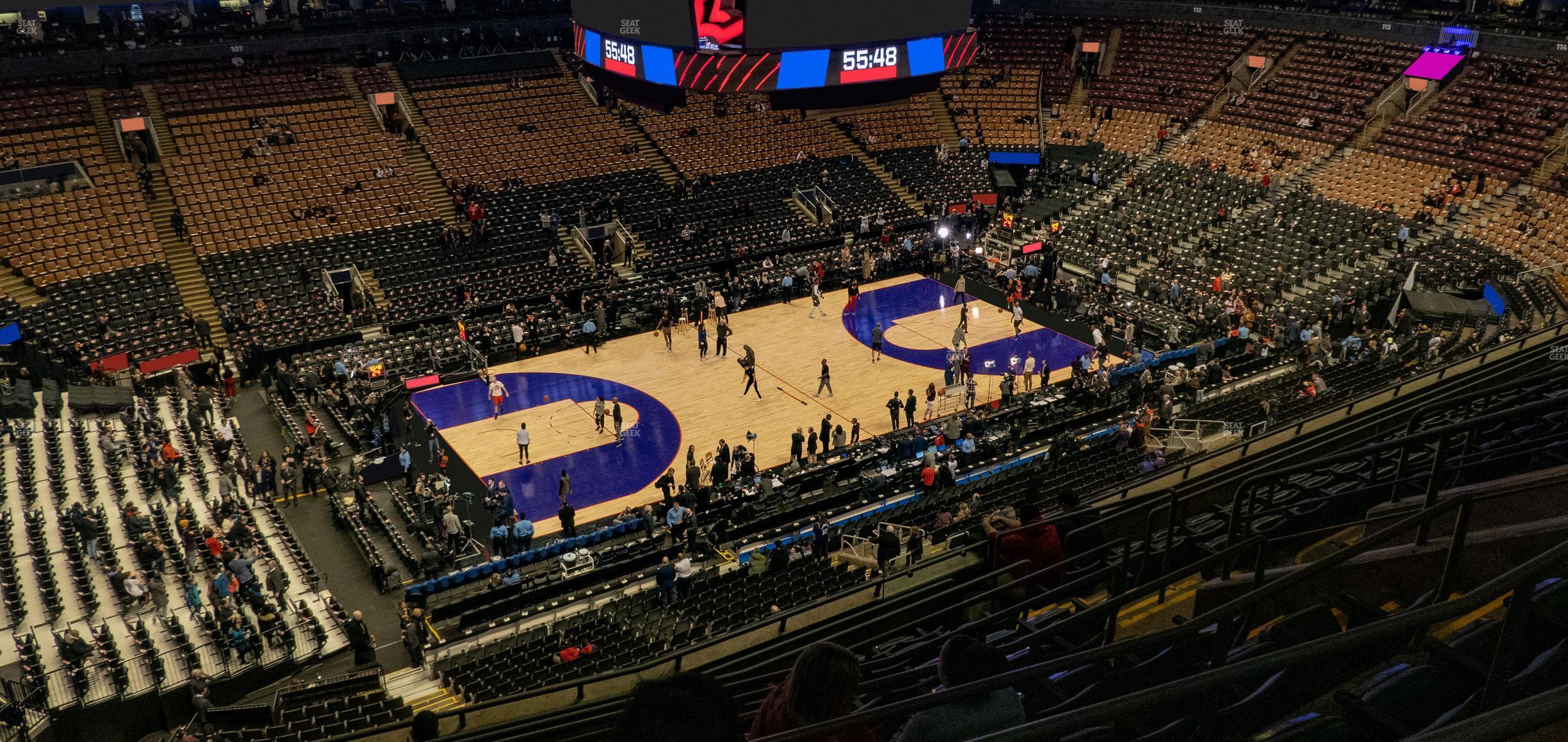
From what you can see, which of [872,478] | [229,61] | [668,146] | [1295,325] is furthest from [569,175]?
[1295,325]

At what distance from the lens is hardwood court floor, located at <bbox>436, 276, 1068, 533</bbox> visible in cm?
2675

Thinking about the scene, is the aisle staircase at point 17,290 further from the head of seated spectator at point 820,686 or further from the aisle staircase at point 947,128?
the aisle staircase at point 947,128

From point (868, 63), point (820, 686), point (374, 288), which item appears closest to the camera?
point (820, 686)

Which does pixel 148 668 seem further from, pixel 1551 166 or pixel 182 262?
pixel 1551 166

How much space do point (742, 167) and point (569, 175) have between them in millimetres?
6753

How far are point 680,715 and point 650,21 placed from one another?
19916 mm

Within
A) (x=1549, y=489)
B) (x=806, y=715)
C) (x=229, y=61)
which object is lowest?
(x=1549, y=489)

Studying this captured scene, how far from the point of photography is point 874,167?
46.2m

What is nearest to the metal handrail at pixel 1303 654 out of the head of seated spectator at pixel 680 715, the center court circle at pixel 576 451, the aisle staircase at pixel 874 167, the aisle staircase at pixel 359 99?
the head of seated spectator at pixel 680 715

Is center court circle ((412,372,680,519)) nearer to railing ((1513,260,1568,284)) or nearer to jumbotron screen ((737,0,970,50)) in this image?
jumbotron screen ((737,0,970,50))

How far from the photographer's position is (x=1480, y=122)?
38000 mm

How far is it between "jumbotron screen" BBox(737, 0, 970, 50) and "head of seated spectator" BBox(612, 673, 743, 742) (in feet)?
60.3

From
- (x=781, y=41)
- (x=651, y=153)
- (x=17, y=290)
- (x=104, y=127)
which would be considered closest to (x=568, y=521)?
(x=781, y=41)

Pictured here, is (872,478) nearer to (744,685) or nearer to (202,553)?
(202,553)
